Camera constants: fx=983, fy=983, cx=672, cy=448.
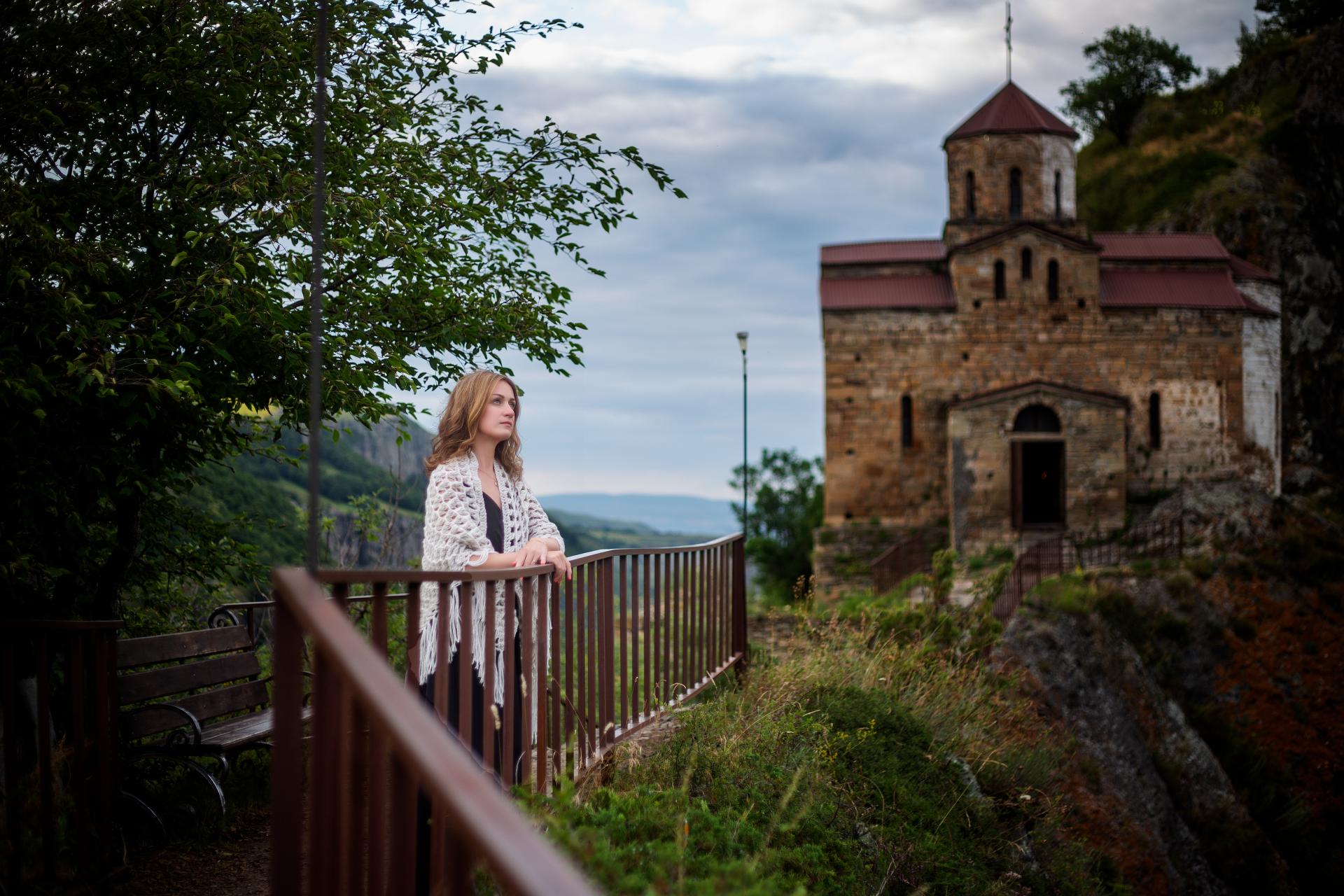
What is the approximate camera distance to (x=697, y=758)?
4984 millimetres

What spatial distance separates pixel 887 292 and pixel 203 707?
25.0m

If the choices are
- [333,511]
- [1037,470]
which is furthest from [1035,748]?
[1037,470]

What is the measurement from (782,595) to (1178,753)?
56.8 ft

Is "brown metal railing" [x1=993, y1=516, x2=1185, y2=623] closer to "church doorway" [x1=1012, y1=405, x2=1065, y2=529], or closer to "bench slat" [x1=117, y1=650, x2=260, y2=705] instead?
"church doorway" [x1=1012, y1=405, x2=1065, y2=529]

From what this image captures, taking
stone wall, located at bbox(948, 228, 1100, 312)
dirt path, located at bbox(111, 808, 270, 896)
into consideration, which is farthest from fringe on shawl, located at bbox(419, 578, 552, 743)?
stone wall, located at bbox(948, 228, 1100, 312)

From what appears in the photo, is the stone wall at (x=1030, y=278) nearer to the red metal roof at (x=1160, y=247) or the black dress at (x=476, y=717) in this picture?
the red metal roof at (x=1160, y=247)

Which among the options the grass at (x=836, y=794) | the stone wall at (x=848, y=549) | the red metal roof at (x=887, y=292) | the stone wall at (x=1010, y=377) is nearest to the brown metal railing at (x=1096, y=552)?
the stone wall at (x=1010, y=377)

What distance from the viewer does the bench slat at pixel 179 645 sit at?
16.6 ft

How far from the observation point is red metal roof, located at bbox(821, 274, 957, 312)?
1088 inches

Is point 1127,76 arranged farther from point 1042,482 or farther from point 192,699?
point 192,699

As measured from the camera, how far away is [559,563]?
4.24 m

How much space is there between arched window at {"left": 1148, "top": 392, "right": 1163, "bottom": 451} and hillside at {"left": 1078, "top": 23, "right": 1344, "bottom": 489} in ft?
27.8

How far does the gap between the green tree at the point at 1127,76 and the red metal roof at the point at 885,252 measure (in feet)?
90.5

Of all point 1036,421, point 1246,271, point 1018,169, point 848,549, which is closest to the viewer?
point 1036,421
